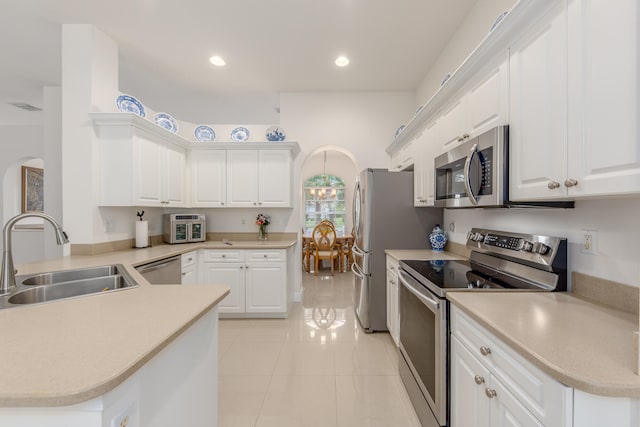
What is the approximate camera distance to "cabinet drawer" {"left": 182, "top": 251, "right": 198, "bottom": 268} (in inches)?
124

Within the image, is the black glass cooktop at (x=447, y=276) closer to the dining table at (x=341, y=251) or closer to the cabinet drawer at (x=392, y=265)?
the cabinet drawer at (x=392, y=265)

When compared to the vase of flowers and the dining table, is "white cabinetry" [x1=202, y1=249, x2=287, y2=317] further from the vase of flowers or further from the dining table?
the dining table

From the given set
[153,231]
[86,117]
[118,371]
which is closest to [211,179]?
[153,231]

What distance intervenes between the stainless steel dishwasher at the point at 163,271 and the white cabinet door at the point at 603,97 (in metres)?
2.88

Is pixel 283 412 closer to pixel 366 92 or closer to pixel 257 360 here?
pixel 257 360

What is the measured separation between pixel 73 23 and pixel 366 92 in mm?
3249

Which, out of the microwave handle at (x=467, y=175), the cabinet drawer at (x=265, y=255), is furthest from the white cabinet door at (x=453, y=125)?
the cabinet drawer at (x=265, y=255)

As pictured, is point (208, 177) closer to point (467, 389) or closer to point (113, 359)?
point (113, 359)

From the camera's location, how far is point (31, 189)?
17.1 feet

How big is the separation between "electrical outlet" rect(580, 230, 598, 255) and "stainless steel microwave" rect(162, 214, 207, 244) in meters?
3.77

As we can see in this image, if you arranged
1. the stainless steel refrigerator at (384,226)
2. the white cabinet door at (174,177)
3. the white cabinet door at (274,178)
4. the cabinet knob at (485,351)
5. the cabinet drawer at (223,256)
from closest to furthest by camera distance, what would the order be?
1. the cabinet knob at (485,351)
2. the stainless steel refrigerator at (384,226)
3. the white cabinet door at (174,177)
4. the cabinet drawer at (223,256)
5. the white cabinet door at (274,178)

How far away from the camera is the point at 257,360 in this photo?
2.54 meters

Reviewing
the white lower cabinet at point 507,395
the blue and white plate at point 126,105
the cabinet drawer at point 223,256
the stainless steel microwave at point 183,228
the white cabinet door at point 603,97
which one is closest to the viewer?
the white lower cabinet at point 507,395

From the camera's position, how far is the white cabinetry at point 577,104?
0.91m
